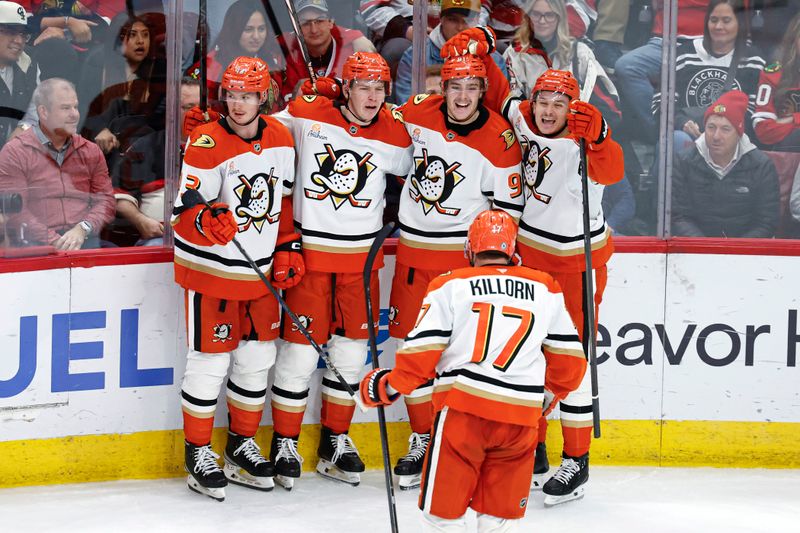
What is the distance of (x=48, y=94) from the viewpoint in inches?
169

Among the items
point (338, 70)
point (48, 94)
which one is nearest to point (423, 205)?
point (338, 70)

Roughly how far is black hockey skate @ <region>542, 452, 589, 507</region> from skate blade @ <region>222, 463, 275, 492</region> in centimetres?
99

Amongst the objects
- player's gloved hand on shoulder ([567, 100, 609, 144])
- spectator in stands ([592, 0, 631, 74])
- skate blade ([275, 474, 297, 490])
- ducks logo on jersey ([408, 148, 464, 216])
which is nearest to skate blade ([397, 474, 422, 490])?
skate blade ([275, 474, 297, 490])

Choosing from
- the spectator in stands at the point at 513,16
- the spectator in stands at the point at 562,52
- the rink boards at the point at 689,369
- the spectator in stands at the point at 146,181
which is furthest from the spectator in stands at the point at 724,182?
the spectator in stands at the point at 146,181

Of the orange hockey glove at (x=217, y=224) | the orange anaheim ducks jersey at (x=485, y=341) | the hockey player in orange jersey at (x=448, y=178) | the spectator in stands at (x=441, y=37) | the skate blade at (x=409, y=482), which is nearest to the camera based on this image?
the orange anaheim ducks jersey at (x=485, y=341)

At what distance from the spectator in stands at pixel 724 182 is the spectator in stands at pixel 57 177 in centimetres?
219

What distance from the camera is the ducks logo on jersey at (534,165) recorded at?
14.5ft

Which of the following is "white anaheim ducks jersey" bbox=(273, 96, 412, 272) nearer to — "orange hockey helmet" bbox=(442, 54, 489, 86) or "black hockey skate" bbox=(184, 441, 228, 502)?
"orange hockey helmet" bbox=(442, 54, 489, 86)

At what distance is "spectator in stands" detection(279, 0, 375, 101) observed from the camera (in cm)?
471

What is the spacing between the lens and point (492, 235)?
10.9 feet

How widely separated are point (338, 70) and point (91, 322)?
4.35 feet

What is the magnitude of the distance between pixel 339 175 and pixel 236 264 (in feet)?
1.59

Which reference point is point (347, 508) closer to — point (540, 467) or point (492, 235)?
point (540, 467)

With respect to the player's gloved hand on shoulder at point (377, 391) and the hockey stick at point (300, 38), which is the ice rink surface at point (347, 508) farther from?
the hockey stick at point (300, 38)
